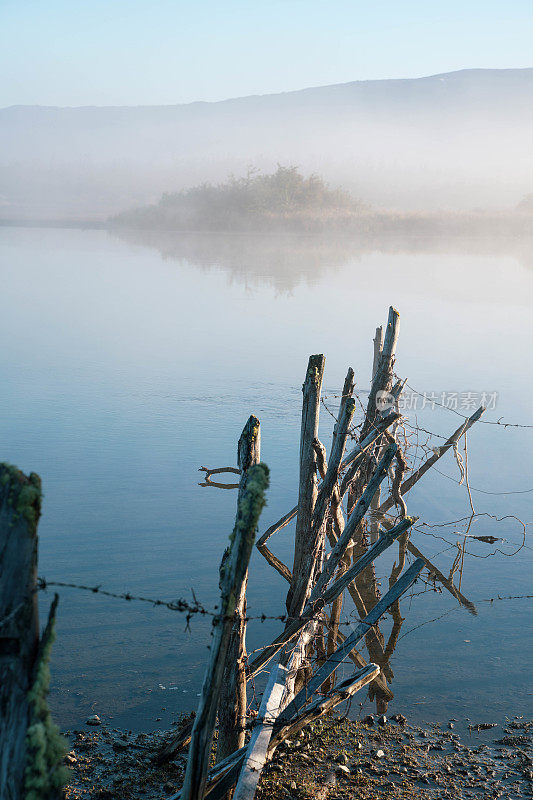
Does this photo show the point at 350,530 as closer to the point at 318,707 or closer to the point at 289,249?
the point at 318,707

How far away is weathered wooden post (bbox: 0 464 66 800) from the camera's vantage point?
2.38 meters

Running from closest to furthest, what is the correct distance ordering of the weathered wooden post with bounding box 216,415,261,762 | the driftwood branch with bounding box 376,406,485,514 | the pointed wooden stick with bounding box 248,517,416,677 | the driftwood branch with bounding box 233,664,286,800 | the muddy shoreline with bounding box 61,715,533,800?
the driftwood branch with bounding box 233,664,286,800
the weathered wooden post with bounding box 216,415,261,762
the muddy shoreline with bounding box 61,715,533,800
the pointed wooden stick with bounding box 248,517,416,677
the driftwood branch with bounding box 376,406,485,514

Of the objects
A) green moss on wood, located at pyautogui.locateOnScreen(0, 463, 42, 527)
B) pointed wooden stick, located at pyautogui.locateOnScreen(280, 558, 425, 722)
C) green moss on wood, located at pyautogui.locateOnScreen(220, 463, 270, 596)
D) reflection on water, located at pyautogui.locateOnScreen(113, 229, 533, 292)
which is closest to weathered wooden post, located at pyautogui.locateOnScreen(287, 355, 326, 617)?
pointed wooden stick, located at pyautogui.locateOnScreen(280, 558, 425, 722)

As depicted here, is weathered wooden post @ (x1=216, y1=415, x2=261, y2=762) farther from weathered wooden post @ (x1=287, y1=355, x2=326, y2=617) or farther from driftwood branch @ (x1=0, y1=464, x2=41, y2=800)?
driftwood branch @ (x1=0, y1=464, x2=41, y2=800)

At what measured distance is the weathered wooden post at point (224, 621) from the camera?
10.5 feet

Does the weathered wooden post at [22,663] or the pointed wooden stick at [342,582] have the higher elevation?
the weathered wooden post at [22,663]

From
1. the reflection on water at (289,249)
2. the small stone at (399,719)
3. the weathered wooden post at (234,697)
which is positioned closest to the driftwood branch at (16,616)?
the weathered wooden post at (234,697)

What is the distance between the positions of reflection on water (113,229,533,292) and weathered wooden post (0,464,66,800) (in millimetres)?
30387

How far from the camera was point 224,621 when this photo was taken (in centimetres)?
328

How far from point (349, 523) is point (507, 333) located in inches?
773

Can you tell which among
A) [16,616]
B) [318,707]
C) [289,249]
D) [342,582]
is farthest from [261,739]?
[289,249]

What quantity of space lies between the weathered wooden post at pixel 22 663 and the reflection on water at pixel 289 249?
99.7 ft

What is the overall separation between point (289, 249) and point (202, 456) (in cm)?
4920

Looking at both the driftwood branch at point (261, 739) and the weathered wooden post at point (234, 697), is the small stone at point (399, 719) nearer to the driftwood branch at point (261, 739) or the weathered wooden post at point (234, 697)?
the driftwood branch at point (261, 739)
